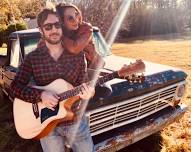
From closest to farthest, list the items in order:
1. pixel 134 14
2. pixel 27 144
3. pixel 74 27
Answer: pixel 74 27
pixel 27 144
pixel 134 14

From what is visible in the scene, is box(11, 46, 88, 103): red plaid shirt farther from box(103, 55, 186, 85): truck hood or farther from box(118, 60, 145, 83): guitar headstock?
box(103, 55, 186, 85): truck hood

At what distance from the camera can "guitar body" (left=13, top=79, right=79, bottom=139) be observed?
3066mm

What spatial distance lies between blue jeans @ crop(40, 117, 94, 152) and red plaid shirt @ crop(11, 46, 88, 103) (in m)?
0.38

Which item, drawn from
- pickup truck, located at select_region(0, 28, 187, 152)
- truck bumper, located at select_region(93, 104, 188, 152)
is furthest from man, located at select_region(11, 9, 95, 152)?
truck bumper, located at select_region(93, 104, 188, 152)

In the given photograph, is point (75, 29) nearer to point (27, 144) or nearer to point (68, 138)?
point (68, 138)

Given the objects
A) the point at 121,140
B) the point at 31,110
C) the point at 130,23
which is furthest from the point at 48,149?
the point at 130,23

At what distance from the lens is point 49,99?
2.89m

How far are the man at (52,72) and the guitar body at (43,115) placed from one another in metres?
0.06

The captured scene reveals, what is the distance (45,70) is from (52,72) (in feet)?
0.22

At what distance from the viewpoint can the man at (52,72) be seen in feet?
9.78

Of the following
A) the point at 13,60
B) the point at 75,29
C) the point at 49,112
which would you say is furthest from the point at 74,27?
the point at 13,60

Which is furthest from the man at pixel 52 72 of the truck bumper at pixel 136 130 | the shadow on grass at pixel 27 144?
the shadow on grass at pixel 27 144

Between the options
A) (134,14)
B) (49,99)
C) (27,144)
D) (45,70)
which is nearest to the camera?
(49,99)

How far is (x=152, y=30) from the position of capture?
39.3 metres
